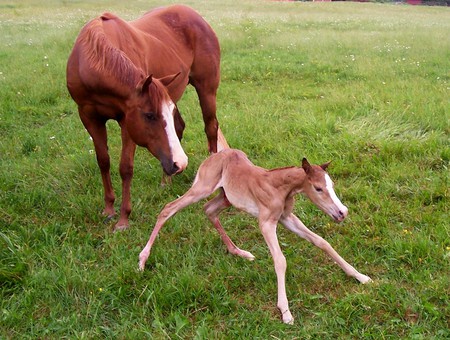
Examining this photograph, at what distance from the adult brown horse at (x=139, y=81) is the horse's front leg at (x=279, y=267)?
2.85ft

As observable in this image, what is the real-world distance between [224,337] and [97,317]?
84cm

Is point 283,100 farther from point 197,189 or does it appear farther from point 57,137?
point 197,189

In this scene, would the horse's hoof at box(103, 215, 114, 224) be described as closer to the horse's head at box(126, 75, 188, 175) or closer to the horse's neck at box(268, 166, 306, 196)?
the horse's head at box(126, 75, 188, 175)

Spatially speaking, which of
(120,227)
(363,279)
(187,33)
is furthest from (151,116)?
(187,33)

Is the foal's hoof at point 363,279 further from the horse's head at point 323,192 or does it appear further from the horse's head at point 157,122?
the horse's head at point 157,122

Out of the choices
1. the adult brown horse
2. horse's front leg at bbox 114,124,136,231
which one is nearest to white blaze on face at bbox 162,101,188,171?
the adult brown horse

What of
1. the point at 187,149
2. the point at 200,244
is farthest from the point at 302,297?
the point at 187,149

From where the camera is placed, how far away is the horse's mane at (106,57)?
391cm

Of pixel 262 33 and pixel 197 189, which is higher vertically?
pixel 197 189

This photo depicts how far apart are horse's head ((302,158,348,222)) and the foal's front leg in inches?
13.2

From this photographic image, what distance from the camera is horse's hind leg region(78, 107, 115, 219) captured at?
4.47 metres

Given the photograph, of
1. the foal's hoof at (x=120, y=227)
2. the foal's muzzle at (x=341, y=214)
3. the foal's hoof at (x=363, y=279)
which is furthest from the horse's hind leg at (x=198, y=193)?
the foal's hoof at (x=363, y=279)

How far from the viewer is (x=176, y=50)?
5496 mm

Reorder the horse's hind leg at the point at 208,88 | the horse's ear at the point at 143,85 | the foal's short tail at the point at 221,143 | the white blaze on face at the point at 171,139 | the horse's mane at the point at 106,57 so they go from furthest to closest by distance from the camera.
Result: the horse's hind leg at the point at 208,88 < the foal's short tail at the point at 221,143 < the horse's mane at the point at 106,57 < the white blaze on face at the point at 171,139 < the horse's ear at the point at 143,85
